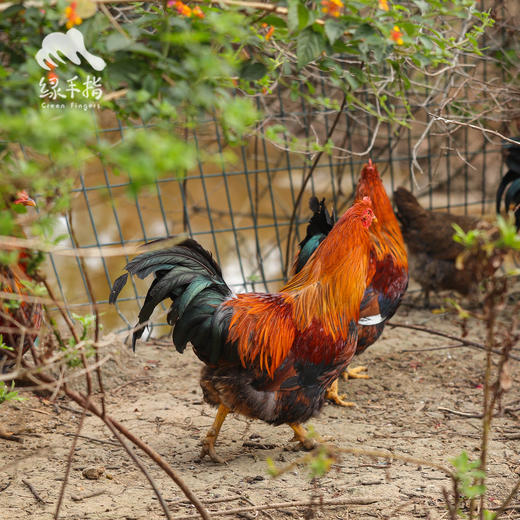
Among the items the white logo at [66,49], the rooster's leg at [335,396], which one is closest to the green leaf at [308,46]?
the white logo at [66,49]

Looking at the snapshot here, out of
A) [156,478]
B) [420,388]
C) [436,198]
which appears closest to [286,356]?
[156,478]

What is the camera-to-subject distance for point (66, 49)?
1829mm

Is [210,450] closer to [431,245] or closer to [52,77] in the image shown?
[52,77]

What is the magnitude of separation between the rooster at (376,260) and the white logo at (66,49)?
8.77 feet

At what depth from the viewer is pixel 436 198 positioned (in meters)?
8.86

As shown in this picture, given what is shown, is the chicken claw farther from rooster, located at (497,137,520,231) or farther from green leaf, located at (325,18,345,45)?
rooster, located at (497,137,520,231)

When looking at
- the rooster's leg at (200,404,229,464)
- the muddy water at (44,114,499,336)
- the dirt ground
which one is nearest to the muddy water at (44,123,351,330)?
the muddy water at (44,114,499,336)

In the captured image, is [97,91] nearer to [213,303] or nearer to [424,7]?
[424,7]

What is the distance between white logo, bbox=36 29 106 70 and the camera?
5.85 ft

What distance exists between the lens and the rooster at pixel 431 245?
19.0 feet

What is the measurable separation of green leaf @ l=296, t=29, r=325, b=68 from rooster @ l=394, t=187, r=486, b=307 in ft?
14.1

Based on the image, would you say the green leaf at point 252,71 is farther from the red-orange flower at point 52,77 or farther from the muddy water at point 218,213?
the muddy water at point 218,213

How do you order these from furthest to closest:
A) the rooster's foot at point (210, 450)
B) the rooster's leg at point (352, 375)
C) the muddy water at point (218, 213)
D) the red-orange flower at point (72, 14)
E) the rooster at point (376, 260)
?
the muddy water at point (218, 213) → the rooster's leg at point (352, 375) → the rooster at point (376, 260) → the rooster's foot at point (210, 450) → the red-orange flower at point (72, 14)

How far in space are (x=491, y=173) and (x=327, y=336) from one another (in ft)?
23.1
